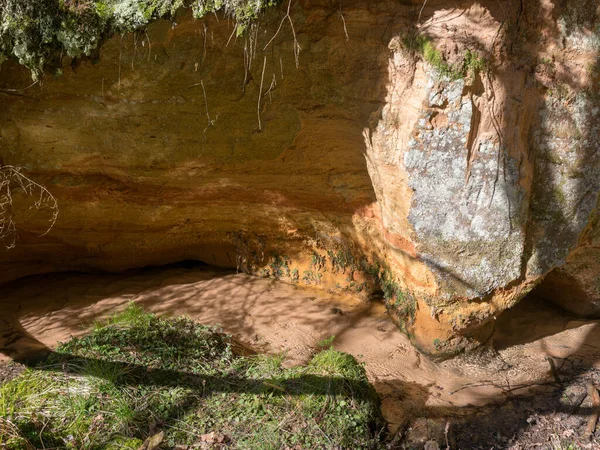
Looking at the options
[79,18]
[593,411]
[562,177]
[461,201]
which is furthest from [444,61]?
[593,411]

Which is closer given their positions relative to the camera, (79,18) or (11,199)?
(79,18)

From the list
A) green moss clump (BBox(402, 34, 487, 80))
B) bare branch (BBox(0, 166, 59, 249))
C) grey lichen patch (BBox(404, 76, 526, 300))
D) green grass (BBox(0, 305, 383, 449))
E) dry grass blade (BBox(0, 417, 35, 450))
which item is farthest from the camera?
bare branch (BBox(0, 166, 59, 249))

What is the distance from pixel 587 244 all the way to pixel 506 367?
1.26 m

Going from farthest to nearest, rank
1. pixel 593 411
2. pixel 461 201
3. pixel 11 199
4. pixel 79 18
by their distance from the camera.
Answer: pixel 11 199 < pixel 593 411 < pixel 461 201 < pixel 79 18

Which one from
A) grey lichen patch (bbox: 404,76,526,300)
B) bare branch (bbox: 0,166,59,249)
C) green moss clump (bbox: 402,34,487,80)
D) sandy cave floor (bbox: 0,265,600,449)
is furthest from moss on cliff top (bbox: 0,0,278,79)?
sandy cave floor (bbox: 0,265,600,449)

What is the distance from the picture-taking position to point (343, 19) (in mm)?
3537

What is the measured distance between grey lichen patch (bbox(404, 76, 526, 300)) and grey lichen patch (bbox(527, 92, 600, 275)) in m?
0.23

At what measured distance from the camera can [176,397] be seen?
141 inches

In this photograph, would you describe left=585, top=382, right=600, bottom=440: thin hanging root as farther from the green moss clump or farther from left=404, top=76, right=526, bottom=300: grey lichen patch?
the green moss clump

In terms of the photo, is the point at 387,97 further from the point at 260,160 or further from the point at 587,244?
the point at 587,244

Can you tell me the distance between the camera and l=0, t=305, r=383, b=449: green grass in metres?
3.28

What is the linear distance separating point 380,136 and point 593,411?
8.70ft

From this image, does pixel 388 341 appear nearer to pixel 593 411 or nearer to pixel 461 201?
pixel 461 201

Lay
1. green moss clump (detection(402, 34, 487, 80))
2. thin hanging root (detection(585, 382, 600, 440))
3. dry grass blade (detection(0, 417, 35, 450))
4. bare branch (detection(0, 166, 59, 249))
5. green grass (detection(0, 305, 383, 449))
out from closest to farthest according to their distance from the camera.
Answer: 1. dry grass blade (detection(0, 417, 35, 450))
2. green grass (detection(0, 305, 383, 449))
3. green moss clump (detection(402, 34, 487, 80))
4. thin hanging root (detection(585, 382, 600, 440))
5. bare branch (detection(0, 166, 59, 249))
